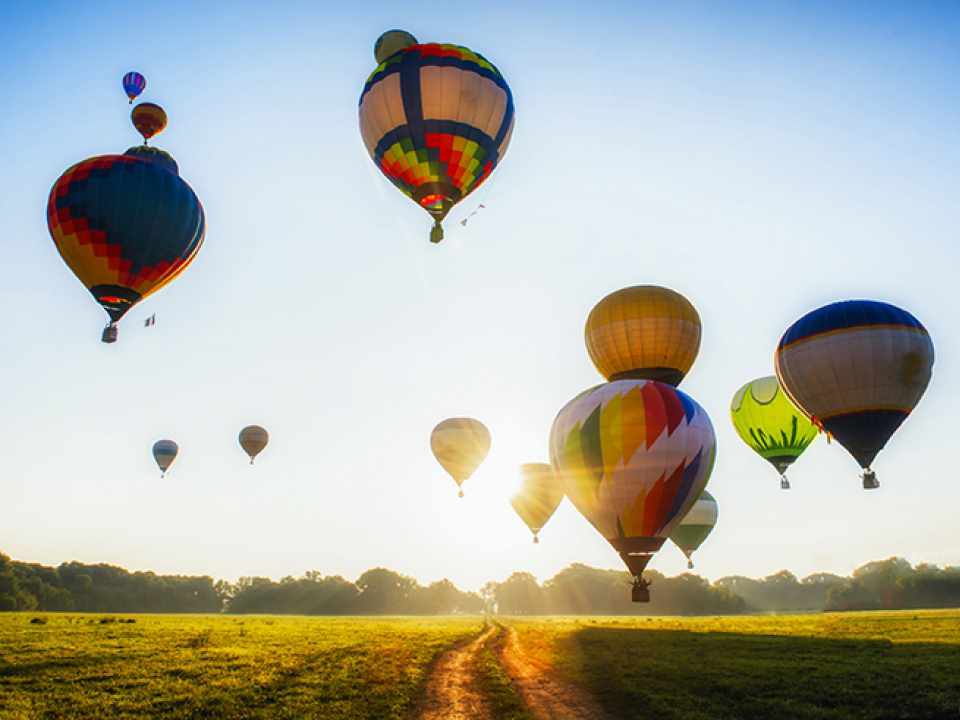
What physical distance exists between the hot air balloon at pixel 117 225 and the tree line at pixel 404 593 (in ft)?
234

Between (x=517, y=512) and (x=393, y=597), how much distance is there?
79.8 metres

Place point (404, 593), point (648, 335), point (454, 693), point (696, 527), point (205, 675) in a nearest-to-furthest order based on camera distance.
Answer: point (454, 693) → point (205, 675) → point (648, 335) → point (696, 527) → point (404, 593)

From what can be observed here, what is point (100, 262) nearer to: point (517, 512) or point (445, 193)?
point (445, 193)

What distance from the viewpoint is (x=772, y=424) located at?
34562 millimetres

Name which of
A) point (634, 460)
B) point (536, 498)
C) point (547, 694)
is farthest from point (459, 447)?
point (547, 694)

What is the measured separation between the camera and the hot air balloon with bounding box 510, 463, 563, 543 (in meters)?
45.6

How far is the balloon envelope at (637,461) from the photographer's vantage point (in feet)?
68.1

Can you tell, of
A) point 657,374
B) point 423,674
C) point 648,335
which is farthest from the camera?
point 657,374

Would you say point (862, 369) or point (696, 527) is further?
point (696, 527)

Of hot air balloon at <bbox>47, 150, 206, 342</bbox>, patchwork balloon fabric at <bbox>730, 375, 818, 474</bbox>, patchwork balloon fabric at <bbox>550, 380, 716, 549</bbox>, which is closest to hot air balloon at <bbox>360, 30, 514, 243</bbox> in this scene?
hot air balloon at <bbox>47, 150, 206, 342</bbox>

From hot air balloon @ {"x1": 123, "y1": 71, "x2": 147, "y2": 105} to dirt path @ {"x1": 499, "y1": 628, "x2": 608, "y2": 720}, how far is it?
27.9 meters

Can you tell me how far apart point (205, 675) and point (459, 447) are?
95.9 ft

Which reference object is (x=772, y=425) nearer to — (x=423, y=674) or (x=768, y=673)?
(x=768, y=673)

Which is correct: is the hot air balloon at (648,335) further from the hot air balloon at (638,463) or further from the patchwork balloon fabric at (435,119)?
the patchwork balloon fabric at (435,119)
